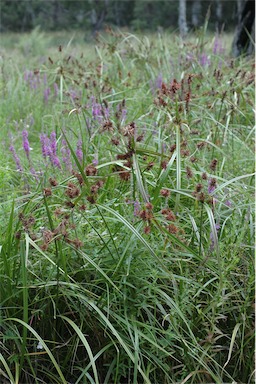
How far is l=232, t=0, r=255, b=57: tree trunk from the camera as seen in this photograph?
581cm

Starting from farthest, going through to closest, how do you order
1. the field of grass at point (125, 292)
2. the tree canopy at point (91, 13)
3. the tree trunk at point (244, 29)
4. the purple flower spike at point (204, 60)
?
the tree canopy at point (91, 13)
the tree trunk at point (244, 29)
the purple flower spike at point (204, 60)
the field of grass at point (125, 292)

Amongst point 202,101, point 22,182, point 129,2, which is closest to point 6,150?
point 22,182

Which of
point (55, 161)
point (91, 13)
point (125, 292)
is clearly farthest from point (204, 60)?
point (91, 13)

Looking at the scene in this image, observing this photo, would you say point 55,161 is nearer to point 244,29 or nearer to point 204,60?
point 204,60

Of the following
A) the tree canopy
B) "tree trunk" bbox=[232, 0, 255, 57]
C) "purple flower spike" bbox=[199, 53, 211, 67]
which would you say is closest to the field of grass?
"purple flower spike" bbox=[199, 53, 211, 67]

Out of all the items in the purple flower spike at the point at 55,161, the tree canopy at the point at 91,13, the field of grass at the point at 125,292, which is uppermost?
the purple flower spike at the point at 55,161

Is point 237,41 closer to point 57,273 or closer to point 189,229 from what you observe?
point 189,229

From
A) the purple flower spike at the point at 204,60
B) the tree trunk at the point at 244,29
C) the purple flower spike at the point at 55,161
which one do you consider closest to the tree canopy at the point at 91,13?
the tree trunk at the point at 244,29

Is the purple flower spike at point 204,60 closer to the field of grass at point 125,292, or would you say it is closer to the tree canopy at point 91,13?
the field of grass at point 125,292

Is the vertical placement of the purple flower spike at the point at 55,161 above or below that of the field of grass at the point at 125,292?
above

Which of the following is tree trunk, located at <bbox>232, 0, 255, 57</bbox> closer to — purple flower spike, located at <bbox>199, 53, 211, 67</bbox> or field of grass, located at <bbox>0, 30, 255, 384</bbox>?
purple flower spike, located at <bbox>199, 53, 211, 67</bbox>

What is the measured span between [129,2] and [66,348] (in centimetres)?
2699

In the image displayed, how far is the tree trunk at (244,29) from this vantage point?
19.1ft

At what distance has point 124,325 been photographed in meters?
1.84
